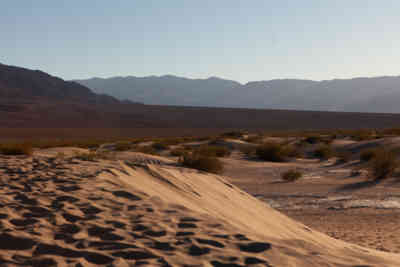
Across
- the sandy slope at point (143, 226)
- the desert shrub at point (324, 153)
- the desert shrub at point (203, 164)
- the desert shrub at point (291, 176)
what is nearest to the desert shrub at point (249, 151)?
the desert shrub at point (324, 153)

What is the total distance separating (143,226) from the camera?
5.99 metres

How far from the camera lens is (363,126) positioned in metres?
63.1

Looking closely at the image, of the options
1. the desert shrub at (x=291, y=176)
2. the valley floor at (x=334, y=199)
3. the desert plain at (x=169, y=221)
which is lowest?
the valley floor at (x=334, y=199)

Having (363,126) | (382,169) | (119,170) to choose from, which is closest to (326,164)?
(382,169)

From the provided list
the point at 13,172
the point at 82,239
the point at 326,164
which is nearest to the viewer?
the point at 82,239

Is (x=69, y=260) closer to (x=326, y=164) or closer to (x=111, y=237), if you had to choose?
(x=111, y=237)

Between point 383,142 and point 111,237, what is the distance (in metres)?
22.4

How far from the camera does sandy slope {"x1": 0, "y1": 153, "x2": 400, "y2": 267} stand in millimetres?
4992

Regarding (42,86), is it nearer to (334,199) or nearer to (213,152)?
(213,152)

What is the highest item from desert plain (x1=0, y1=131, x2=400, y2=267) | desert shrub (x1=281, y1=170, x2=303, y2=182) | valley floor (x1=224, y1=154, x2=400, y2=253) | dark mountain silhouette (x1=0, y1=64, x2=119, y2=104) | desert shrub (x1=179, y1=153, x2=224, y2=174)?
dark mountain silhouette (x1=0, y1=64, x2=119, y2=104)

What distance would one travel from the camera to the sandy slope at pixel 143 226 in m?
4.99

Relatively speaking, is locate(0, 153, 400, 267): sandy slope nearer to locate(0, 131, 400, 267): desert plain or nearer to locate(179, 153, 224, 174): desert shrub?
locate(0, 131, 400, 267): desert plain

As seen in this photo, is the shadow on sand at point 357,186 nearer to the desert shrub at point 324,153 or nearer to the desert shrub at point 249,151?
the desert shrub at point 324,153

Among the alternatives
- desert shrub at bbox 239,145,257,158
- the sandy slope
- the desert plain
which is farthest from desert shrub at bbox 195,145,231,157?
the sandy slope
